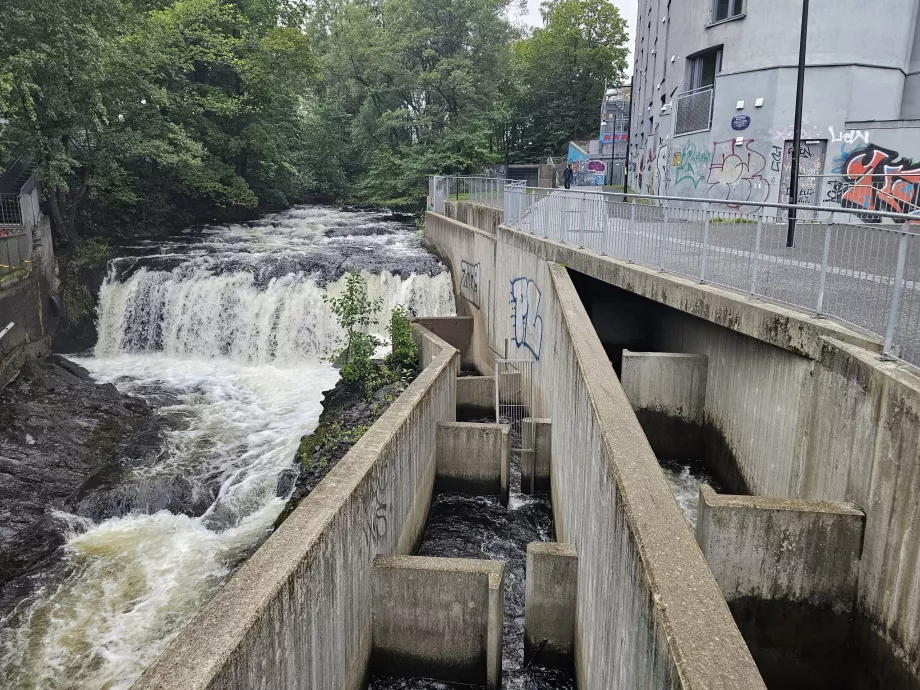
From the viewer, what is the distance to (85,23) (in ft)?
65.6

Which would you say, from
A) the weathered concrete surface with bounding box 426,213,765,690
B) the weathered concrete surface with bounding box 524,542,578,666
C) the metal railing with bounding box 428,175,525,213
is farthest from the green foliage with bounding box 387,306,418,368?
the weathered concrete surface with bounding box 524,542,578,666

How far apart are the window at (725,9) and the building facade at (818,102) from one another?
0.03 meters

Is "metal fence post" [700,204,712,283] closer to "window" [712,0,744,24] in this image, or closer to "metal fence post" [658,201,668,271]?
"metal fence post" [658,201,668,271]

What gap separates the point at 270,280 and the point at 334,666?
16880mm

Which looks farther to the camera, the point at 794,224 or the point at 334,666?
the point at 794,224

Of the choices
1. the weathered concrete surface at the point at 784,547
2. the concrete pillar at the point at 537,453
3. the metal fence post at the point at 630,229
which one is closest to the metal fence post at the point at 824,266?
the weathered concrete surface at the point at 784,547

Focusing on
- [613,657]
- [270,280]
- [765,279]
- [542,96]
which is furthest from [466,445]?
[542,96]

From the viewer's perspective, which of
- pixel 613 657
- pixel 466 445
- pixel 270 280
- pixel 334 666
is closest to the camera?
pixel 613 657

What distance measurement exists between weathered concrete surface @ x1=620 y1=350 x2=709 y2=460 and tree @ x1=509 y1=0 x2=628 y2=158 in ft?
150

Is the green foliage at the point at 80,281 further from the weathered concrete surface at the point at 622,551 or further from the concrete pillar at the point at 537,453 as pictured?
the weathered concrete surface at the point at 622,551

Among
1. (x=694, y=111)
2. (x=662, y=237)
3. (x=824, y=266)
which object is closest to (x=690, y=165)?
(x=694, y=111)

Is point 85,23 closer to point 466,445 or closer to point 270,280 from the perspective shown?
point 270,280

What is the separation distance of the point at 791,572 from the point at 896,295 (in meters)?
2.70

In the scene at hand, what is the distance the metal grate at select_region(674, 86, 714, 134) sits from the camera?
2099 cm
